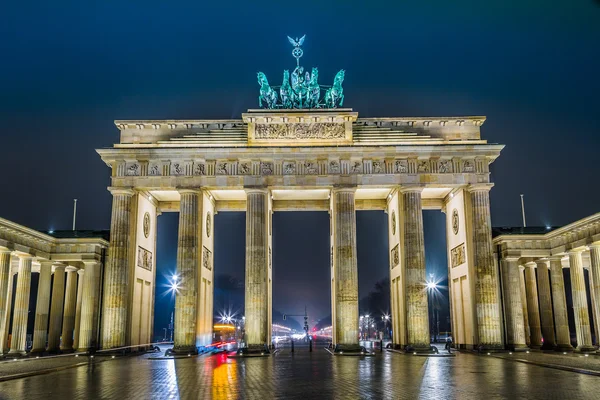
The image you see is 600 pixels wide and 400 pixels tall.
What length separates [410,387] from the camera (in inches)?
717

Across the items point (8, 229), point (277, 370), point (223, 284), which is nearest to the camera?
point (277, 370)

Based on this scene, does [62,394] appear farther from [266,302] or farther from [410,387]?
[266,302]

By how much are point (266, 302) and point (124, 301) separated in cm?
1034

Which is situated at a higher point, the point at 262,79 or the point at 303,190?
the point at 262,79

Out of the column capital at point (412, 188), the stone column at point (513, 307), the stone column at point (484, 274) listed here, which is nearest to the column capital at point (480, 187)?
the stone column at point (484, 274)

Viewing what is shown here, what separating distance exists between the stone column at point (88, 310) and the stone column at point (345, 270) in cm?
1809

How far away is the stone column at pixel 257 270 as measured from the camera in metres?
40.3

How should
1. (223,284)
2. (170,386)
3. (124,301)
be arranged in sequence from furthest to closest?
1. (223,284)
2. (124,301)
3. (170,386)

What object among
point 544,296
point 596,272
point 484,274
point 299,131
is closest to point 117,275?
point 299,131

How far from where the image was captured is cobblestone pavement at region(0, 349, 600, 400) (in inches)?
652

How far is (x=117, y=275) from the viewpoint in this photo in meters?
41.2

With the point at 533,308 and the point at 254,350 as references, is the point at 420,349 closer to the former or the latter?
the point at 254,350

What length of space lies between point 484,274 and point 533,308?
7.47m

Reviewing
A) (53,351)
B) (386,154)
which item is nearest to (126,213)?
(53,351)
